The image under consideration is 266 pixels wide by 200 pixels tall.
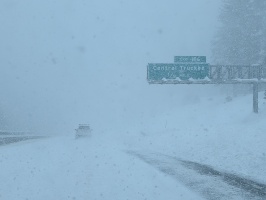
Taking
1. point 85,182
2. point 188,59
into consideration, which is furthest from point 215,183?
point 188,59

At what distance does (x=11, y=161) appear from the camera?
1917cm

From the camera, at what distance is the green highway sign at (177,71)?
108 feet

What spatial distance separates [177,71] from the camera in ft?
108

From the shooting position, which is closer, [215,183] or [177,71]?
[215,183]

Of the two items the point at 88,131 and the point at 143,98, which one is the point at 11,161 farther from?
the point at 143,98

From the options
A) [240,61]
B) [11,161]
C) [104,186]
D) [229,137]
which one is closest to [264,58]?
[240,61]

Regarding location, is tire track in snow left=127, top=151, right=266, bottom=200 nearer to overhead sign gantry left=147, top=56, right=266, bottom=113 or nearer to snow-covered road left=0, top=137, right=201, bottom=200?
snow-covered road left=0, top=137, right=201, bottom=200

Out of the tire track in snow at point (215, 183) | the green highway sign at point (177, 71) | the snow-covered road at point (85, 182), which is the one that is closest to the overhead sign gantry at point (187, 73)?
the green highway sign at point (177, 71)

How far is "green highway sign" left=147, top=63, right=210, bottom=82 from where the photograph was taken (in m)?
32.8

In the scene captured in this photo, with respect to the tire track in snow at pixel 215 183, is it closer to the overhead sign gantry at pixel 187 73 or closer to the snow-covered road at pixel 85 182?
the snow-covered road at pixel 85 182

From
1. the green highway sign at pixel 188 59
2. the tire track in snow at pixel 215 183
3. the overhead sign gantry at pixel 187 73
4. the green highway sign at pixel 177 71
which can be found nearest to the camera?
the tire track in snow at pixel 215 183

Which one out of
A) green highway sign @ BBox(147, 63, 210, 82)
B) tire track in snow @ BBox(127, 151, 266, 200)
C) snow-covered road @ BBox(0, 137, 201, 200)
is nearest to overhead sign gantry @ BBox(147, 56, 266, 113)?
green highway sign @ BBox(147, 63, 210, 82)

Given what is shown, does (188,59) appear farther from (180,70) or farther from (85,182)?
(85,182)

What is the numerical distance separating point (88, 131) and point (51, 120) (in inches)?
4937
